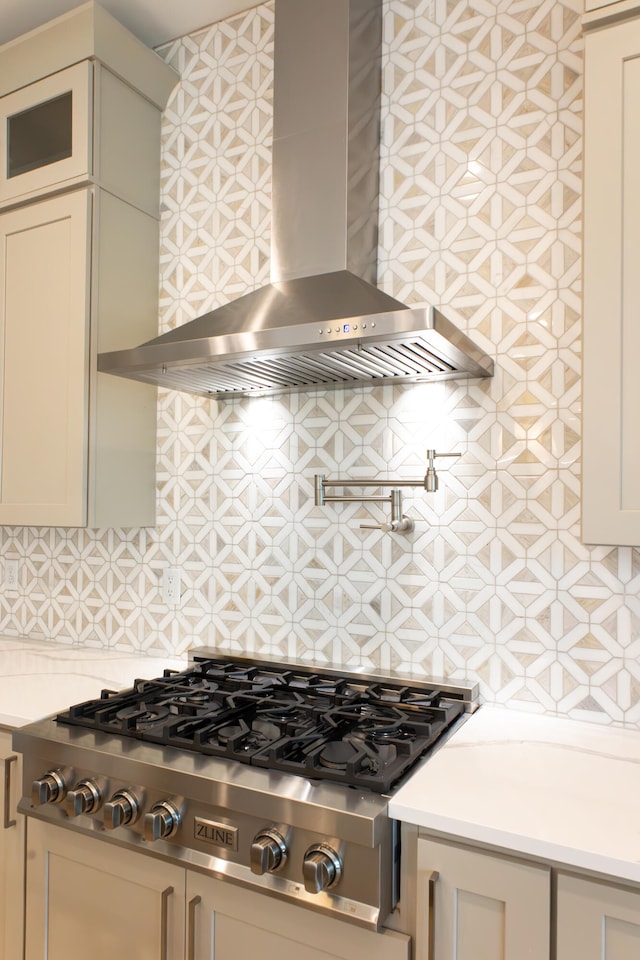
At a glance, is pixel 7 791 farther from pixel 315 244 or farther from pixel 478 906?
pixel 315 244

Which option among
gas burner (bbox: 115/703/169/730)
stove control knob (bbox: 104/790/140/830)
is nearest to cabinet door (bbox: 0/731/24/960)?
gas burner (bbox: 115/703/169/730)

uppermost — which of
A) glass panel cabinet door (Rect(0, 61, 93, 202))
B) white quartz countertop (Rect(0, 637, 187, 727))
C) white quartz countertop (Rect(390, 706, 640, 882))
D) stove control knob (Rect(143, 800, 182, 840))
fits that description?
glass panel cabinet door (Rect(0, 61, 93, 202))

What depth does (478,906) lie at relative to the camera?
112 centimetres

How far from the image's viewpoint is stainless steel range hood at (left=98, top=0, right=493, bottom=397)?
5.26ft

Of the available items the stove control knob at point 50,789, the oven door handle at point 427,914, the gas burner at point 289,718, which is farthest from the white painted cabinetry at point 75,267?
the oven door handle at point 427,914

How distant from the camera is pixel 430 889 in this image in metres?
1.14

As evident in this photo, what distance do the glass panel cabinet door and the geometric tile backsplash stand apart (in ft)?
1.13

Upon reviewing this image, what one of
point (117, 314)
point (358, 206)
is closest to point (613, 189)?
point (358, 206)

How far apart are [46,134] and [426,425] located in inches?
60.1

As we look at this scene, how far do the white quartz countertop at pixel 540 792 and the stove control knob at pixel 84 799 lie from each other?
657mm

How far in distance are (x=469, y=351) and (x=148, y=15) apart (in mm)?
1630

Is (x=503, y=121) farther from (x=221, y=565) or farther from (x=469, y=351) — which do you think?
(x=221, y=565)

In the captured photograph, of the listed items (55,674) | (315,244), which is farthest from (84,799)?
(315,244)

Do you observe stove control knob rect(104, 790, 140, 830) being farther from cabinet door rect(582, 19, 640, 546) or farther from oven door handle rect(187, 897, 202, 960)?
cabinet door rect(582, 19, 640, 546)
